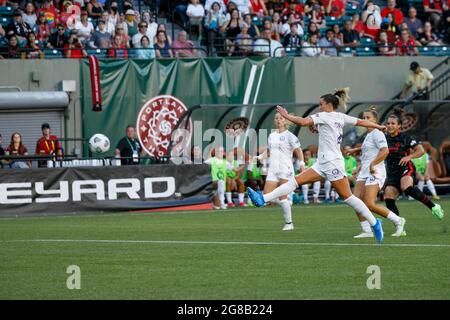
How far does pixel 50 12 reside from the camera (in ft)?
102

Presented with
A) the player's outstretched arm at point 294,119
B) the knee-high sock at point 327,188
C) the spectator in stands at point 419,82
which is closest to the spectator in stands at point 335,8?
the spectator in stands at point 419,82

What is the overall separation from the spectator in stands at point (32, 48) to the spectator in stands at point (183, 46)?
4217 millimetres

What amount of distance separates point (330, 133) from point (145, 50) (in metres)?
16.5

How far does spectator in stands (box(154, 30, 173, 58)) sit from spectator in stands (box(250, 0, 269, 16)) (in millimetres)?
3826

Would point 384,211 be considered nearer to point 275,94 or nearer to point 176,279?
point 176,279

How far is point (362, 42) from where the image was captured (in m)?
35.6

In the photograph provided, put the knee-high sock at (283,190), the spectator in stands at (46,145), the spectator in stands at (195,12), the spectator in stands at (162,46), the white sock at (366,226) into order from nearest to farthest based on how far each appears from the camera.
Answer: the knee-high sock at (283,190) → the white sock at (366,226) → the spectator in stands at (46,145) → the spectator in stands at (162,46) → the spectator in stands at (195,12)

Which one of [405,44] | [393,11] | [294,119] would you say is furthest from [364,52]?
[294,119]

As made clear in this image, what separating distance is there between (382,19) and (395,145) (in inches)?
706

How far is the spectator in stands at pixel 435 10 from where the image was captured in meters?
37.4

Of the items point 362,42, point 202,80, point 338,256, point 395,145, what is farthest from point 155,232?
point 362,42

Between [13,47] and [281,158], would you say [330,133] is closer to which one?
[281,158]

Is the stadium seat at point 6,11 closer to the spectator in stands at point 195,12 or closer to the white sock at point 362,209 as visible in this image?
the spectator in stands at point 195,12

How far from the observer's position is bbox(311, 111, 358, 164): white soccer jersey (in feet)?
53.6
